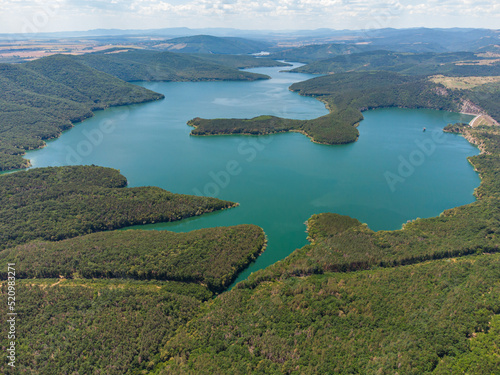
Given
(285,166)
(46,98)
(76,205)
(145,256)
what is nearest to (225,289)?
(145,256)

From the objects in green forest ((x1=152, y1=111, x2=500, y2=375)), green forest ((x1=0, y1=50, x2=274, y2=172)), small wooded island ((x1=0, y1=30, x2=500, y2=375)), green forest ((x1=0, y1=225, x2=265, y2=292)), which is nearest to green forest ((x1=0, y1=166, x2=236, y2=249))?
small wooded island ((x1=0, y1=30, x2=500, y2=375))

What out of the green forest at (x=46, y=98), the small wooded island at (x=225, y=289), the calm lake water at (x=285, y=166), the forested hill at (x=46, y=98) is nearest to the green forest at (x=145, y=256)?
the small wooded island at (x=225, y=289)

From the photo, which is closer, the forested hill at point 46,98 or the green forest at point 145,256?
the green forest at point 145,256

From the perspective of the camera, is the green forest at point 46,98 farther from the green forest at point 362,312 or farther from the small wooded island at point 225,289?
the green forest at point 362,312

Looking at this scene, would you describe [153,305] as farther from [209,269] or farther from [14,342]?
[14,342]

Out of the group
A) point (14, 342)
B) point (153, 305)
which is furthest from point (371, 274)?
point (14, 342)

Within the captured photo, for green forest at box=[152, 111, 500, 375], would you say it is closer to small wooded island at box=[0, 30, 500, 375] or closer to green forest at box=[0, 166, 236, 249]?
small wooded island at box=[0, 30, 500, 375]
